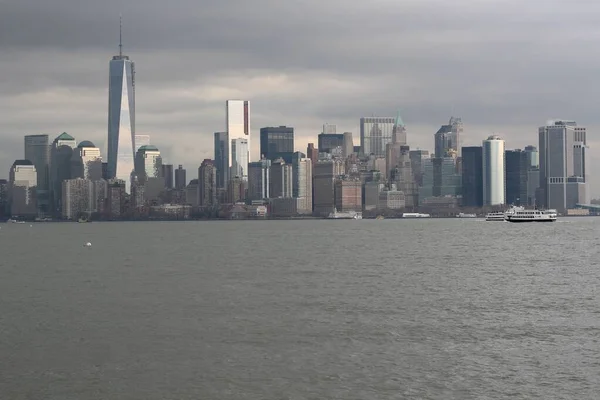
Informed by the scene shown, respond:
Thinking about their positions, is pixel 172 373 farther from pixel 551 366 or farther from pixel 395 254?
pixel 395 254

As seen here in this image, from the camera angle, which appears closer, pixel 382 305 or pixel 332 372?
pixel 332 372

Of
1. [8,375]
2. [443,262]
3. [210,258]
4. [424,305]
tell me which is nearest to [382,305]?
Result: [424,305]

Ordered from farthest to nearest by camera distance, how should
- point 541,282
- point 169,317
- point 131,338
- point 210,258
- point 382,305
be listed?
point 210,258, point 541,282, point 382,305, point 169,317, point 131,338

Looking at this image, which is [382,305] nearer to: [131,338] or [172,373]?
[131,338]

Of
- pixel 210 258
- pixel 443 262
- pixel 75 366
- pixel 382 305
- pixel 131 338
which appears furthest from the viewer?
pixel 210 258

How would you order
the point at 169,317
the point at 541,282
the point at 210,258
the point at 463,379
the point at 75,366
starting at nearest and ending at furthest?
1. the point at 463,379
2. the point at 75,366
3. the point at 169,317
4. the point at 541,282
5. the point at 210,258

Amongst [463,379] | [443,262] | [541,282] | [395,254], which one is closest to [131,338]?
[463,379]
